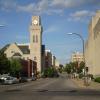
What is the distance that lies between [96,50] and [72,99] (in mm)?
74280

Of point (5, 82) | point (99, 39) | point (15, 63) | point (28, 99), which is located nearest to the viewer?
point (28, 99)

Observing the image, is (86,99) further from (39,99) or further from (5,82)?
(5,82)

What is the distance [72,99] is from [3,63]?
71987mm

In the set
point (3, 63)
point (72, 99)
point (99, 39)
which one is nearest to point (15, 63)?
point (3, 63)

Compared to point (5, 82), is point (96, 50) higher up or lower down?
higher up

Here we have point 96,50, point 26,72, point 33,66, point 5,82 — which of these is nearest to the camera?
point 5,82

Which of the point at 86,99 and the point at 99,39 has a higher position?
the point at 99,39

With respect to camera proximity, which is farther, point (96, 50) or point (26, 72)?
point (26, 72)

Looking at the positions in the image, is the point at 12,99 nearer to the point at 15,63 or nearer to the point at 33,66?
the point at 15,63

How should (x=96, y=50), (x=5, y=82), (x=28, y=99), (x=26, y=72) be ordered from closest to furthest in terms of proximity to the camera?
(x=28, y=99)
(x=5, y=82)
(x=96, y=50)
(x=26, y=72)

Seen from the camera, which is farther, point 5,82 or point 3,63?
point 3,63

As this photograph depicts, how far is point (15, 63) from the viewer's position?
132 metres

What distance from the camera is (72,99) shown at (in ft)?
84.5

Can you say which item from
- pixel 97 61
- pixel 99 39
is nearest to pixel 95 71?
pixel 97 61
